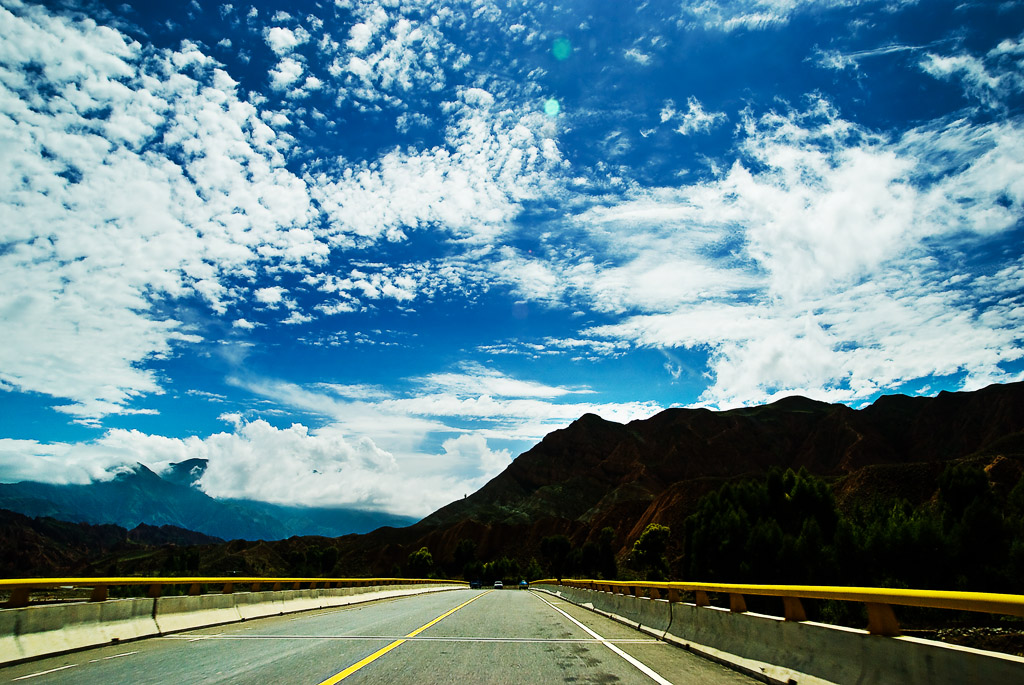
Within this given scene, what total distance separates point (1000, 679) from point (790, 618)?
3575mm

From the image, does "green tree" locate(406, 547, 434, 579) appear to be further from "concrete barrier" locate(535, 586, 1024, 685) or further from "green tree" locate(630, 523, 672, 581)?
"concrete barrier" locate(535, 586, 1024, 685)

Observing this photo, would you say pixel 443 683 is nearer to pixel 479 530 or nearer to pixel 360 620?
pixel 360 620

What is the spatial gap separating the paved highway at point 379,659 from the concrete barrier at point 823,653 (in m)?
0.41

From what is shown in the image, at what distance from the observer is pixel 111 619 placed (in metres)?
10.9

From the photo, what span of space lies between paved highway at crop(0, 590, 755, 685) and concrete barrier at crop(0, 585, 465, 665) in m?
0.32

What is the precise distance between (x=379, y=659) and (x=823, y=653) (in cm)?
557

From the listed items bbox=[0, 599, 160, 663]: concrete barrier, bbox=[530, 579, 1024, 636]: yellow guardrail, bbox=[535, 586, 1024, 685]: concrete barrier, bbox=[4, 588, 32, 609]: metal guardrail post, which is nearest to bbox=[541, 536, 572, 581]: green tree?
bbox=[535, 586, 1024, 685]: concrete barrier

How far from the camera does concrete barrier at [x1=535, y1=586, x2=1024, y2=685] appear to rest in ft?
14.4

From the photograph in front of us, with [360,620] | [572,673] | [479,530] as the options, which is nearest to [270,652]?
[572,673]

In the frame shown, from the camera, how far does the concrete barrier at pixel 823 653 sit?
438cm

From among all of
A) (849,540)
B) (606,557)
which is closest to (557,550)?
(606,557)

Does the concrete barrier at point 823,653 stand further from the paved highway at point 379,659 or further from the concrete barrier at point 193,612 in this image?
the concrete barrier at point 193,612

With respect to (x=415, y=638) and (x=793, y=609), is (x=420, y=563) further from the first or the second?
(x=793, y=609)

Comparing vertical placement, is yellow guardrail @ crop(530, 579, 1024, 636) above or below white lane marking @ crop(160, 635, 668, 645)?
above
